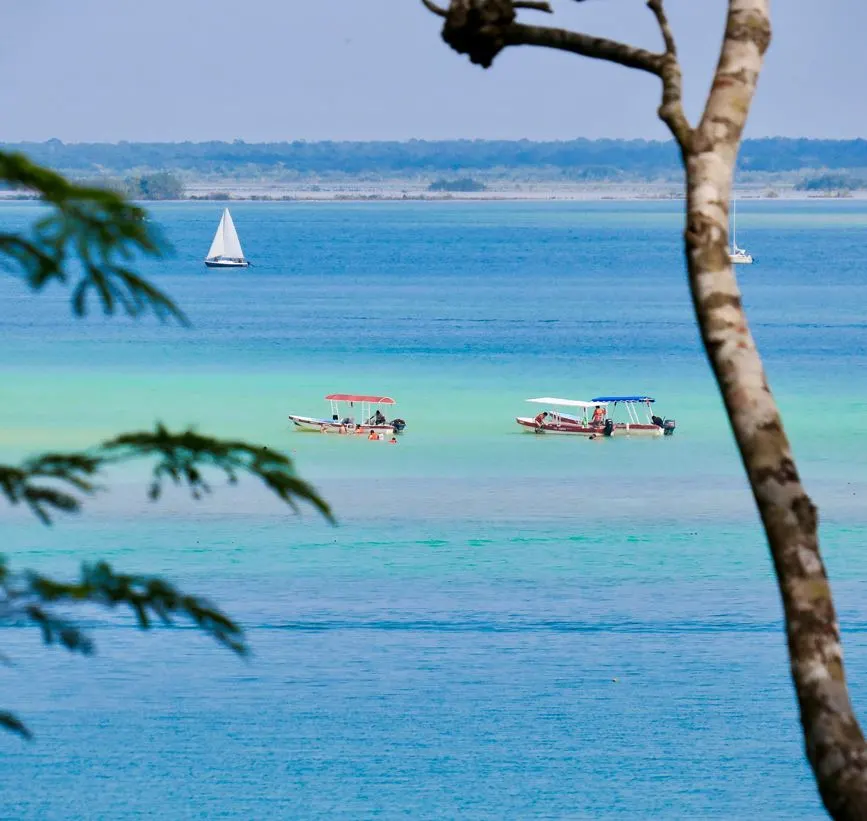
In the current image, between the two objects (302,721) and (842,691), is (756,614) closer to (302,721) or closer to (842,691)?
(302,721)

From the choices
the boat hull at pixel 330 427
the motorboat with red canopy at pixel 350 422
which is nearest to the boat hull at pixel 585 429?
the motorboat with red canopy at pixel 350 422

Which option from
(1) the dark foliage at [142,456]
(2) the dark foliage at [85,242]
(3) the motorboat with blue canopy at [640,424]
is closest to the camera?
(2) the dark foliage at [85,242]

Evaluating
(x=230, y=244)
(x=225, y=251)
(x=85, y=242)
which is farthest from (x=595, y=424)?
(x=230, y=244)

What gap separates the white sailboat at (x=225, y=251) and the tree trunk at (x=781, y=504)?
381ft

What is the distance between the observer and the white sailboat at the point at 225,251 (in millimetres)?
121125

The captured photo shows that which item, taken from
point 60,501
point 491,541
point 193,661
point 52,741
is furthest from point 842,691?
point 491,541

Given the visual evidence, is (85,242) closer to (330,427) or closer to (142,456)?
(142,456)

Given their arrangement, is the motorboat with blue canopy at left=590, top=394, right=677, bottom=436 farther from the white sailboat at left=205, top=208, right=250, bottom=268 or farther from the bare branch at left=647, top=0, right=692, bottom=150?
the white sailboat at left=205, top=208, right=250, bottom=268

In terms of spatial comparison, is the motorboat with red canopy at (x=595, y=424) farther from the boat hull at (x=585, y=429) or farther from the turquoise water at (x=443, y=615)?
the turquoise water at (x=443, y=615)

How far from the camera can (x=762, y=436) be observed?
17.3 ft

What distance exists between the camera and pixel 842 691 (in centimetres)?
502

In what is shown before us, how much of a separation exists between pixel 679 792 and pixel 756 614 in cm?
692

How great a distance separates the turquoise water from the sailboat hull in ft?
207

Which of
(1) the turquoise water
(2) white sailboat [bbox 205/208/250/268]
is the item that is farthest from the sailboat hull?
(1) the turquoise water
